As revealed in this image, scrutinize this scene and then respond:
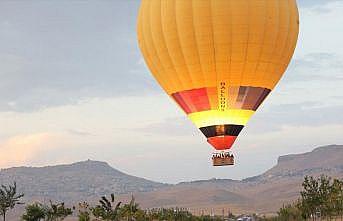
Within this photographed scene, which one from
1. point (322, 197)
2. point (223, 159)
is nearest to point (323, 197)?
point (322, 197)

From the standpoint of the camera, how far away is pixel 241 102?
46.2 m

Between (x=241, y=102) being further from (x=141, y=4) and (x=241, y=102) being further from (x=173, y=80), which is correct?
(x=141, y=4)

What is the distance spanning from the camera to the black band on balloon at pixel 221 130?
4600cm

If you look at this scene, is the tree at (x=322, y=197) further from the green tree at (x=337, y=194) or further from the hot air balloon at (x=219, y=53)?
the hot air balloon at (x=219, y=53)

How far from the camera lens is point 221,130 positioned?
151 ft

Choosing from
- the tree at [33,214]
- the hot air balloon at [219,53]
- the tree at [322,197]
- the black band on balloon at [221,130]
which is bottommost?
the tree at [33,214]

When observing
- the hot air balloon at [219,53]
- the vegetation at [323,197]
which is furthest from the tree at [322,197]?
the hot air balloon at [219,53]

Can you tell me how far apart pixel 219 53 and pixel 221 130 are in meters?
5.94

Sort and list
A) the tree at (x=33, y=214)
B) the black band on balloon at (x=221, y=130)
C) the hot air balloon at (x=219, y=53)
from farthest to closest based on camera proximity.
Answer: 1. the tree at (x=33, y=214)
2. the black band on balloon at (x=221, y=130)
3. the hot air balloon at (x=219, y=53)

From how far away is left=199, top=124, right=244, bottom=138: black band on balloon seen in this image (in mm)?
46000

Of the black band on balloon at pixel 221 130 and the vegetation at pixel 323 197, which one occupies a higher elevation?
the black band on balloon at pixel 221 130

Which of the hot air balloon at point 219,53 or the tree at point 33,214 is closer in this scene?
the hot air balloon at point 219,53

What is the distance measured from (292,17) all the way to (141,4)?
39.1 ft

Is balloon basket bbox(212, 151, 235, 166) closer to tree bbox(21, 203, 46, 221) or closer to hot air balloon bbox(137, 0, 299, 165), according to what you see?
hot air balloon bbox(137, 0, 299, 165)
